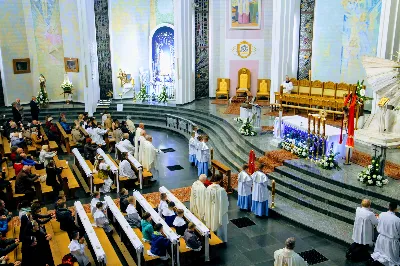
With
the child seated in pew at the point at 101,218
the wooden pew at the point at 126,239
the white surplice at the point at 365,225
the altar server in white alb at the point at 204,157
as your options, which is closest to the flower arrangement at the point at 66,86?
the altar server in white alb at the point at 204,157

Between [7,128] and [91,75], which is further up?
[91,75]

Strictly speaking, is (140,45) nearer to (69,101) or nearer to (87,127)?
(69,101)

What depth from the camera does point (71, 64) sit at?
66.8ft

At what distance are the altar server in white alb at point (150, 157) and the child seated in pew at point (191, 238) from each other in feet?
15.7

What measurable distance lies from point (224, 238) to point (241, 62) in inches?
502

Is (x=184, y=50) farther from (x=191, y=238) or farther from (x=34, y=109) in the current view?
(x=191, y=238)

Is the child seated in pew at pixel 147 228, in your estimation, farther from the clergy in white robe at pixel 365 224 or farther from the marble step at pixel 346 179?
the marble step at pixel 346 179

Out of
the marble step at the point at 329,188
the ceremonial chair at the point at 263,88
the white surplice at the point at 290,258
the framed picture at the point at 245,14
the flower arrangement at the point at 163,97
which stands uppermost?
the framed picture at the point at 245,14

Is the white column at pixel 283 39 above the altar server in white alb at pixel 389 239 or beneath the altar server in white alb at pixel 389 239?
above

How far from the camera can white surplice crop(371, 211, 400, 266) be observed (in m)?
7.23

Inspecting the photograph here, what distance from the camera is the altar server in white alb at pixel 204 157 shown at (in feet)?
39.5

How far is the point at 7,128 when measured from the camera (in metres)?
16.0

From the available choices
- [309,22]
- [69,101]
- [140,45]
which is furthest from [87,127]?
[309,22]

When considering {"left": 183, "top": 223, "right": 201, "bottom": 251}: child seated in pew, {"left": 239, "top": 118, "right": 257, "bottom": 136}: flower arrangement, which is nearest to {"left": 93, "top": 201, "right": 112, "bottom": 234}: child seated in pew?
{"left": 183, "top": 223, "right": 201, "bottom": 251}: child seated in pew
